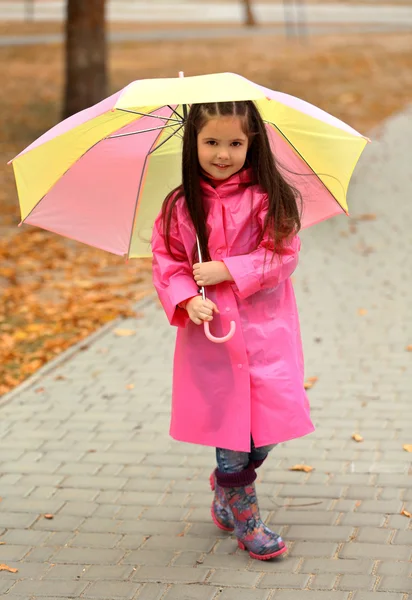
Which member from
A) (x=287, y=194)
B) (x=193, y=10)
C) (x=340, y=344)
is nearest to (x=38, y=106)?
(x=340, y=344)

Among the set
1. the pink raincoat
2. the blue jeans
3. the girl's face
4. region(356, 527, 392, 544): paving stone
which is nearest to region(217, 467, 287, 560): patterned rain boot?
the blue jeans

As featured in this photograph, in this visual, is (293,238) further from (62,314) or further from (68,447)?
(62,314)

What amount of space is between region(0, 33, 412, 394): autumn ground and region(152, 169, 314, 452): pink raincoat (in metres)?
2.76

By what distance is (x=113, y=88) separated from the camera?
18344 mm

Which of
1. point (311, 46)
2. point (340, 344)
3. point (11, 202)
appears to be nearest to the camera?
point (340, 344)

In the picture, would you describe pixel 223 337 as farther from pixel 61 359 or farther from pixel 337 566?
pixel 61 359

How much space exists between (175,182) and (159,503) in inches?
55.7

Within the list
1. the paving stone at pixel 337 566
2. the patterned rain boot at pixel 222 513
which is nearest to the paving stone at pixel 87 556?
the patterned rain boot at pixel 222 513

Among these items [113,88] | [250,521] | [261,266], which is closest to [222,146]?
[261,266]

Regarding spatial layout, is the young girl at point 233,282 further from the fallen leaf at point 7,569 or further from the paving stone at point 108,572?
the fallen leaf at point 7,569

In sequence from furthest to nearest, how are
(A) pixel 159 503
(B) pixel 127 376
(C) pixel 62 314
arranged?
(C) pixel 62 314 → (B) pixel 127 376 → (A) pixel 159 503

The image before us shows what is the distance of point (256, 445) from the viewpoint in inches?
149

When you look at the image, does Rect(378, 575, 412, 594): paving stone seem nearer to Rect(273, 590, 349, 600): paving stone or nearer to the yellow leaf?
Rect(273, 590, 349, 600): paving stone

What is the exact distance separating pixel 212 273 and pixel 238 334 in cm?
24
